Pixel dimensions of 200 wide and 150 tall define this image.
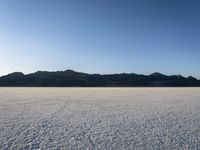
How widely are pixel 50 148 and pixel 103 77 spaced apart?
4098 inches

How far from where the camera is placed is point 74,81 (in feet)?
308

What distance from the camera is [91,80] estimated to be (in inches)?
3999

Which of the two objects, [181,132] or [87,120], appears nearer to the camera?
[181,132]

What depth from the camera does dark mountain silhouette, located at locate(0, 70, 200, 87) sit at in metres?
89.8

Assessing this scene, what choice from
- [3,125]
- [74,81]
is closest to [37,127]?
[3,125]

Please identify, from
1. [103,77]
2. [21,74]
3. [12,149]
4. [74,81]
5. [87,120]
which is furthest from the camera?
[103,77]

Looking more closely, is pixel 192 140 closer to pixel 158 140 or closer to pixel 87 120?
pixel 158 140

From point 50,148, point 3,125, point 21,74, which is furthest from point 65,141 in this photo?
point 21,74

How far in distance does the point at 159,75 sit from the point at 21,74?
2426 inches

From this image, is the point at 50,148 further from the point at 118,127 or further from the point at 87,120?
the point at 87,120

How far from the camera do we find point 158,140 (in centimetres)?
567

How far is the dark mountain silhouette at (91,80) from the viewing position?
89.8 meters

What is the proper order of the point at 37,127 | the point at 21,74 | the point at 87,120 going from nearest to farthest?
the point at 37,127 < the point at 87,120 < the point at 21,74

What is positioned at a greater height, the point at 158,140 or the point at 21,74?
the point at 21,74
